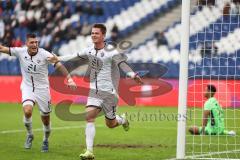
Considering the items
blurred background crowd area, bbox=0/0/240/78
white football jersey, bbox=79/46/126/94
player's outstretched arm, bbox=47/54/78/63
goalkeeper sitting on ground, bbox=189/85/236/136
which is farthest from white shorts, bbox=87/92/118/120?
blurred background crowd area, bbox=0/0/240/78

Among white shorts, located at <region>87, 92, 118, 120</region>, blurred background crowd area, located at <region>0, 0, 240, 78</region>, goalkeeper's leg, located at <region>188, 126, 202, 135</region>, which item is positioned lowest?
goalkeeper's leg, located at <region>188, 126, 202, 135</region>

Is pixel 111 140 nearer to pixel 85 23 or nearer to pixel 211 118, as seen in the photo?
pixel 211 118

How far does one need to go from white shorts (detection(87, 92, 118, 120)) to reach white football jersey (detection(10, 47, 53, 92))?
1.60 m

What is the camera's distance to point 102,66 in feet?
35.0

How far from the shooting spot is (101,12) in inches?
1185

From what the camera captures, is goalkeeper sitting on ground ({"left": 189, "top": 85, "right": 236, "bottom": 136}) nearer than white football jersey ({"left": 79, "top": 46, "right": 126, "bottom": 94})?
No

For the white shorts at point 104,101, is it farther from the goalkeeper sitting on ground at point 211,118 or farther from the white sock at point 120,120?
the goalkeeper sitting on ground at point 211,118

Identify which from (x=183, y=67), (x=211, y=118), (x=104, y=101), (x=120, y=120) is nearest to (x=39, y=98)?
(x=120, y=120)

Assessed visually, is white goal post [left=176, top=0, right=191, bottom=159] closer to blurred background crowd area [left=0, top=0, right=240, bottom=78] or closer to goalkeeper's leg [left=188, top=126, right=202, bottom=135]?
goalkeeper's leg [left=188, top=126, right=202, bottom=135]

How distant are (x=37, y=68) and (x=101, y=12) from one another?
18.4 m

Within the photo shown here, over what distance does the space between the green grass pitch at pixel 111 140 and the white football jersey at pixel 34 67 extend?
1.20m

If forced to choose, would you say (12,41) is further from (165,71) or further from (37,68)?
(37,68)

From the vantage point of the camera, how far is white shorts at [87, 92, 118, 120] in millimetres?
10547

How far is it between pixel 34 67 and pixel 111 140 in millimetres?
2646
